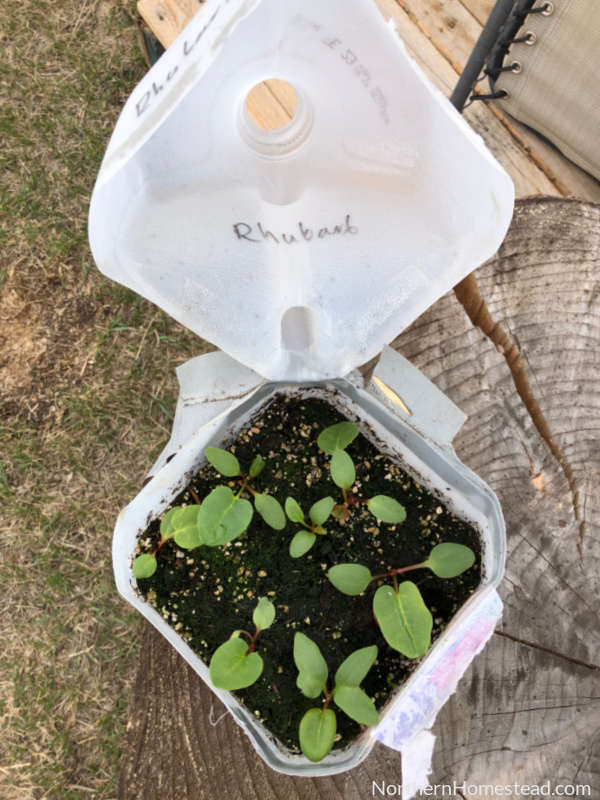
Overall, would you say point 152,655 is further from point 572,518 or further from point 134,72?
point 134,72

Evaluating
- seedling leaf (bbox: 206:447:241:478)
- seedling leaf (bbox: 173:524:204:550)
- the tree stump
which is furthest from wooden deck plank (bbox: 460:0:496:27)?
seedling leaf (bbox: 173:524:204:550)

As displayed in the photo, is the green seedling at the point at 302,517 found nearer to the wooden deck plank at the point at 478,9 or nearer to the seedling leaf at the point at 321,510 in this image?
the seedling leaf at the point at 321,510

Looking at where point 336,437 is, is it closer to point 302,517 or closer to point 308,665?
point 302,517

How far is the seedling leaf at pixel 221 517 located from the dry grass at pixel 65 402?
746 millimetres

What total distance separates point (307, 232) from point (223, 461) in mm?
335

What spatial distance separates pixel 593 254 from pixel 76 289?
1.23m

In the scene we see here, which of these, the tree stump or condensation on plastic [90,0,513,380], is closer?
condensation on plastic [90,0,513,380]

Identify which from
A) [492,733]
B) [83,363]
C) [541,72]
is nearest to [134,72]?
[83,363]

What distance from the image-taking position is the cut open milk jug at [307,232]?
1.61 ft

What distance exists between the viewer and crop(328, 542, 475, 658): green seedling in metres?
0.69

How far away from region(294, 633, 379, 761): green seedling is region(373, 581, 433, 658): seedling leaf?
0.04 metres

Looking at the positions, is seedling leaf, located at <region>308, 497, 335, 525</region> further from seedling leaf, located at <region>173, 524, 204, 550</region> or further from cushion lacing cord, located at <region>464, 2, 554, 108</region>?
cushion lacing cord, located at <region>464, 2, 554, 108</region>

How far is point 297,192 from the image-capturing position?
67 cm

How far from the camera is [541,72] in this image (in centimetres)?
112
